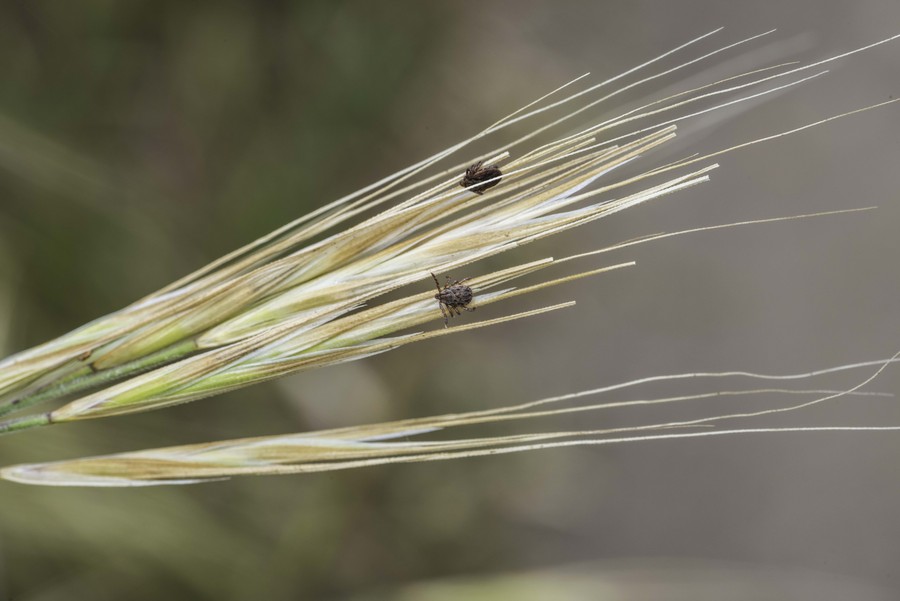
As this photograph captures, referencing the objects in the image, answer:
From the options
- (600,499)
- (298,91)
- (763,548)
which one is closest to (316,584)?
(600,499)

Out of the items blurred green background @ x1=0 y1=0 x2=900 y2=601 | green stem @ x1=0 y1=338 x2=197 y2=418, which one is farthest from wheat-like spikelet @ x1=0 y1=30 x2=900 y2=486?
blurred green background @ x1=0 y1=0 x2=900 y2=601

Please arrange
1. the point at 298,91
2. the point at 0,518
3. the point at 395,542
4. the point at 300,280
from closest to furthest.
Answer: the point at 300,280, the point at 0,518, the point at 298,91, the point at 395,542

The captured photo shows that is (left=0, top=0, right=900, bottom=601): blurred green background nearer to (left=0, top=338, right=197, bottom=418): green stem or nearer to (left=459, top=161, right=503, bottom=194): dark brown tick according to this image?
(left=0, top=338, right=197, bottom=418): green stem

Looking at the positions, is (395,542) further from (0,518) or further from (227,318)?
(227,318)

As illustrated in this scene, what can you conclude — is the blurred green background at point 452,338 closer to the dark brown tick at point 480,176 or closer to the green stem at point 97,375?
the green stem at point 97,375

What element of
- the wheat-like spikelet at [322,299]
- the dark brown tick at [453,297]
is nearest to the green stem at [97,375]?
the wheat-like spikelet at [322,299]

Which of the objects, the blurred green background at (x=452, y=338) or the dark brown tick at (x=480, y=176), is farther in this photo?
the blurred green background at (x=452, y=338)

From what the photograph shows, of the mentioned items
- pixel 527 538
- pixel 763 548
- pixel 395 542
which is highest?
pixel 395 542

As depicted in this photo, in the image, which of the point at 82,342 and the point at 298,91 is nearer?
the point at 82,342

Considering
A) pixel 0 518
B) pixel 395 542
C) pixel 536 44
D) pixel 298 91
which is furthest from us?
pixel 536 44
